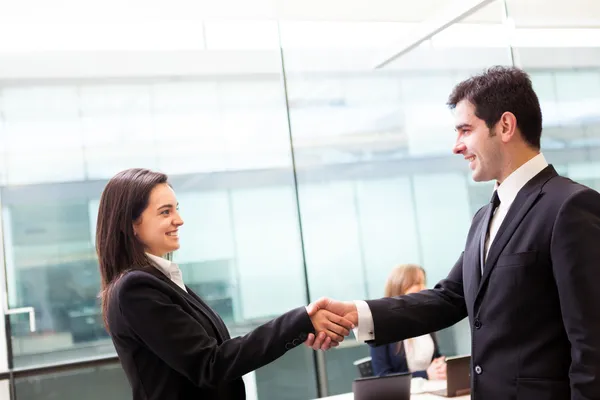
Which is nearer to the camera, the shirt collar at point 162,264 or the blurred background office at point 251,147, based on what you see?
the shirt collar at point 162,264

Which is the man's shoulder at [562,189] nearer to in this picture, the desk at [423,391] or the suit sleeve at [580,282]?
the suit sleeve at [580,282]

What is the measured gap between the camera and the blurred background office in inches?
183

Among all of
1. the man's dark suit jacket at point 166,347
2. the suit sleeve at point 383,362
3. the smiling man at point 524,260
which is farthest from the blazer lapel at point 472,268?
the suit sleeve at point 383,362

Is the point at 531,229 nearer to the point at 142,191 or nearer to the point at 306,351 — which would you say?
the point at 142,191

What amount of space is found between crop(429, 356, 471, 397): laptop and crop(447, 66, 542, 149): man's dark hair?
Result: 1537 mm

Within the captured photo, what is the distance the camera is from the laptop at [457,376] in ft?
11.5

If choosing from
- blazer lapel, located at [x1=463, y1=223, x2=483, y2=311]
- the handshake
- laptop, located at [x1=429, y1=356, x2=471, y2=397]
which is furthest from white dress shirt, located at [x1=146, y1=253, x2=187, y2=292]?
laptop, located at [x1=429, y1=356, x2=471, y2=397]

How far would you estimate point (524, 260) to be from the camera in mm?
1992

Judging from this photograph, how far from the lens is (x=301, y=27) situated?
5023 millimetres

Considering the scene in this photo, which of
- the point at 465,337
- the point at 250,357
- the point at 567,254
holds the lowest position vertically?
the point at 465,337

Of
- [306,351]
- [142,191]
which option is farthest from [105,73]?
[142,191]

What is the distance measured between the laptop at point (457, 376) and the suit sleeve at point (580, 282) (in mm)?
1640

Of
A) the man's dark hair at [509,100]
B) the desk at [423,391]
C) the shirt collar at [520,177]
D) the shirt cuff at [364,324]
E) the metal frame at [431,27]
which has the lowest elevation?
the desk at [423,391]

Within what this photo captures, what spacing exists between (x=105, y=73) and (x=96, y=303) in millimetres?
1378
